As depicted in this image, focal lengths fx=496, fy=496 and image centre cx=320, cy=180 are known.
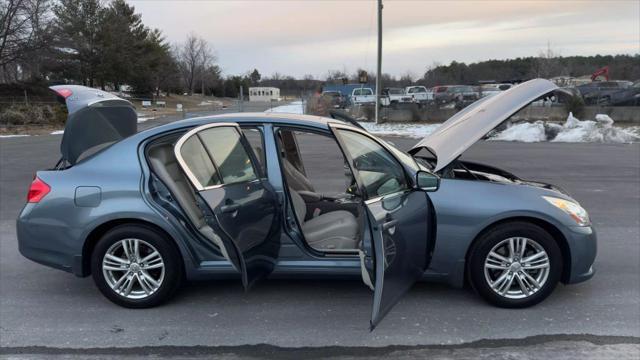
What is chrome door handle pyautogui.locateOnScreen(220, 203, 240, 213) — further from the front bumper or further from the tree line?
the tree line

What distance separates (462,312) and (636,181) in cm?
770

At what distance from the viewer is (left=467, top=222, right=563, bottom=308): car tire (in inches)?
153

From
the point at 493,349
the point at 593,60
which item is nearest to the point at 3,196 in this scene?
the point at 493,349

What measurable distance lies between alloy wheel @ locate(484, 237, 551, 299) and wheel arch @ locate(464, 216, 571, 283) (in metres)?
0.14

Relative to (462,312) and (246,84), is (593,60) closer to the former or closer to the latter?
(246,84)

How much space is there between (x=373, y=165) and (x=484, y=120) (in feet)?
3.24

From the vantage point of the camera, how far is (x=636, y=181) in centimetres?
966

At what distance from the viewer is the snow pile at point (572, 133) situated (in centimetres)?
1795

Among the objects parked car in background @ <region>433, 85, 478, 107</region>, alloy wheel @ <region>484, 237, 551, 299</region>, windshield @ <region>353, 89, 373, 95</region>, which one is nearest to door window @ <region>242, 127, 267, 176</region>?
alloy wheel @ <region>484, 237, 551, 299</region>

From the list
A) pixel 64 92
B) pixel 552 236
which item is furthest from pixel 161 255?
pixel 552 236

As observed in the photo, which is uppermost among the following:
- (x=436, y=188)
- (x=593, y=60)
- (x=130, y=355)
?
(x=593, y=60)

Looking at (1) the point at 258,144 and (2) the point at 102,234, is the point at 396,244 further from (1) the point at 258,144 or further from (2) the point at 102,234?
(2) the point at 102,234

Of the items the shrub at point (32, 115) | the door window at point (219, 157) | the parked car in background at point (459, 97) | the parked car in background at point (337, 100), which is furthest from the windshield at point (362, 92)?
the door window at point (219, 157)

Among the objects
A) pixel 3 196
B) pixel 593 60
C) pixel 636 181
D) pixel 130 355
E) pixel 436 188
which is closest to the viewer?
pixel 130 355
